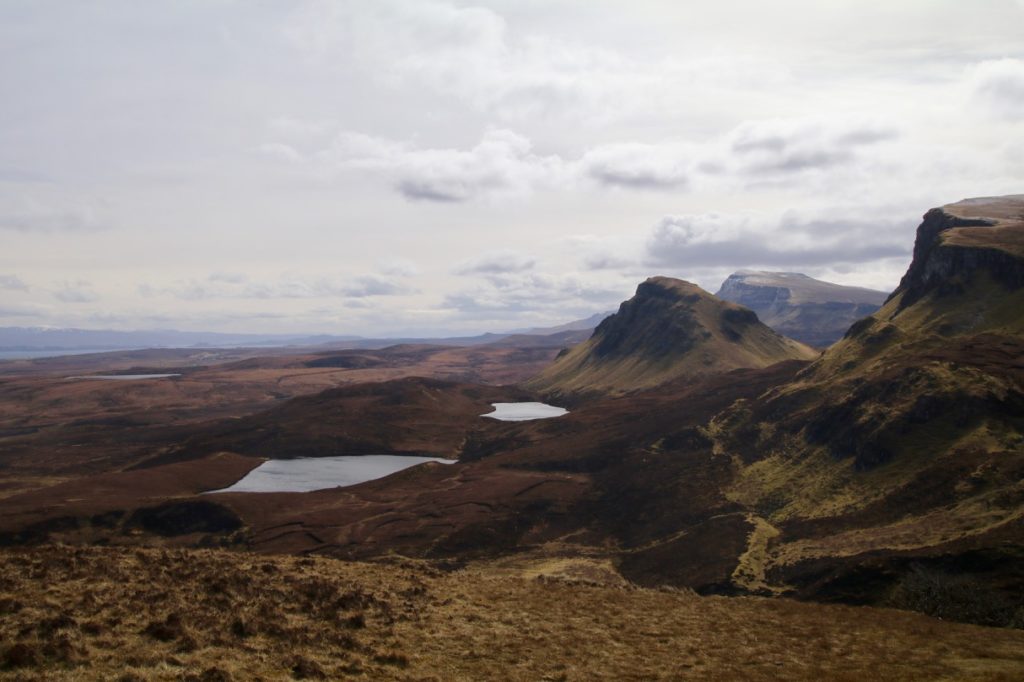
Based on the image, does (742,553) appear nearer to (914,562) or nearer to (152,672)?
(914,562)

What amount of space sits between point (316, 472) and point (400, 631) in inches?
4205

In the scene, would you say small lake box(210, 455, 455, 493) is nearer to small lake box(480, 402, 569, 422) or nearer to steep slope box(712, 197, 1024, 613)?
small lake box(480, 402, 569, 422)

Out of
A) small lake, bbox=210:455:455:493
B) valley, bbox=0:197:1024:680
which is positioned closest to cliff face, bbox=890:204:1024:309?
valley, bbox=0:197:1024:680

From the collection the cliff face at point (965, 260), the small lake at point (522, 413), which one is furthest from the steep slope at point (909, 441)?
the small lake at point (522, 413)

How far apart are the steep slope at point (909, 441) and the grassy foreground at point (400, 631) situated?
49.3 feet

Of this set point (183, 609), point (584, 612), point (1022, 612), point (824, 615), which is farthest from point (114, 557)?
point (1022, 612)

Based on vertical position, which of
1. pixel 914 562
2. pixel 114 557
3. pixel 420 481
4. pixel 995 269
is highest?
pixel 995 269

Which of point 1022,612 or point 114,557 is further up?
point 114,557

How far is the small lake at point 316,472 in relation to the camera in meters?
113

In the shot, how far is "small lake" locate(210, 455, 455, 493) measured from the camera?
113m

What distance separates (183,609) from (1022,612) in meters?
39.8

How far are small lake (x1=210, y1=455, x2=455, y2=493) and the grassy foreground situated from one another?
265 ft

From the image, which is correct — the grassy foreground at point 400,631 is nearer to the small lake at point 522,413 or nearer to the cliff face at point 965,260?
the cliff face at point 965,260

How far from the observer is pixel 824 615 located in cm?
3294
